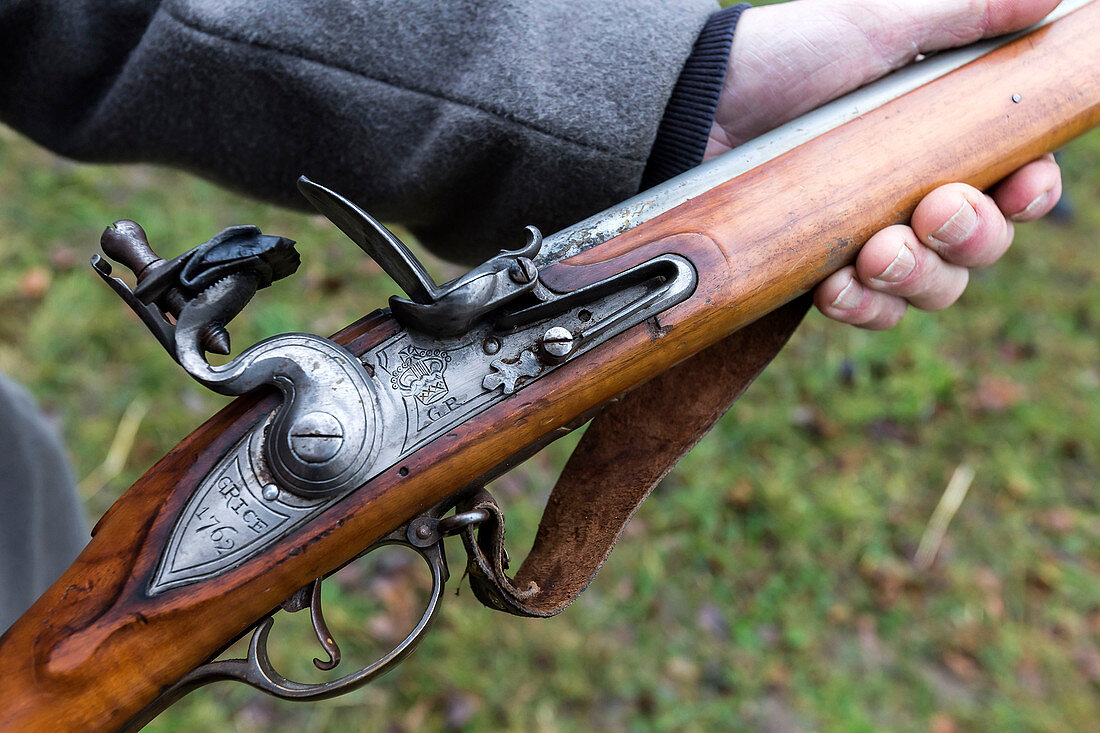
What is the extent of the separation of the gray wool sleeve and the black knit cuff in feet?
0.20

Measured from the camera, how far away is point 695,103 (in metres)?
2.32

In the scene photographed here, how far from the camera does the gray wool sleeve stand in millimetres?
2193

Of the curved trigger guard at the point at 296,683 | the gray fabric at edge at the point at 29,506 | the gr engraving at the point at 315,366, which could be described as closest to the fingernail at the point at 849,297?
the gr engraving at the point at 315,366

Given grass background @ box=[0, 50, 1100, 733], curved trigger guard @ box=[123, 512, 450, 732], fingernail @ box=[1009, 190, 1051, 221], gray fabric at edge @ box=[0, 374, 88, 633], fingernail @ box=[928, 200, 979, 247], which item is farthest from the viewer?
grass background @ box=[0, 50, 1100, 733]

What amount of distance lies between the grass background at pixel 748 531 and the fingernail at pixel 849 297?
1984 millimetres

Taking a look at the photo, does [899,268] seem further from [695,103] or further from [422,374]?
[422,374]

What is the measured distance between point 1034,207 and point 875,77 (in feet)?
1.99

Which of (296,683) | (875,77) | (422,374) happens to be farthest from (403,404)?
(875,77)

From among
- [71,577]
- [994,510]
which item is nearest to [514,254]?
[71,577]

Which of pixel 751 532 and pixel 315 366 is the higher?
pixel 315 366

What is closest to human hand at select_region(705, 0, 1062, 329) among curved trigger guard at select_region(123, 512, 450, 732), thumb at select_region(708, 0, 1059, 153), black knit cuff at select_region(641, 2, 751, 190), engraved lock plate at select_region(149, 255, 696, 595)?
thumb at select_region(708, 0, 1059, 153)

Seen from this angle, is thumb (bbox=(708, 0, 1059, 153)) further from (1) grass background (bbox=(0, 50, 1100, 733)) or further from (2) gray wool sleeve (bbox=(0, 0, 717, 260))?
(1) grass background (bbox=(0, 50, 1100, 733))

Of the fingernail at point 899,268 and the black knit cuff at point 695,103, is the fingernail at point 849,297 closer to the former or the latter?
the fingernail at point 899,268

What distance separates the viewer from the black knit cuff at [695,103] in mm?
2312
